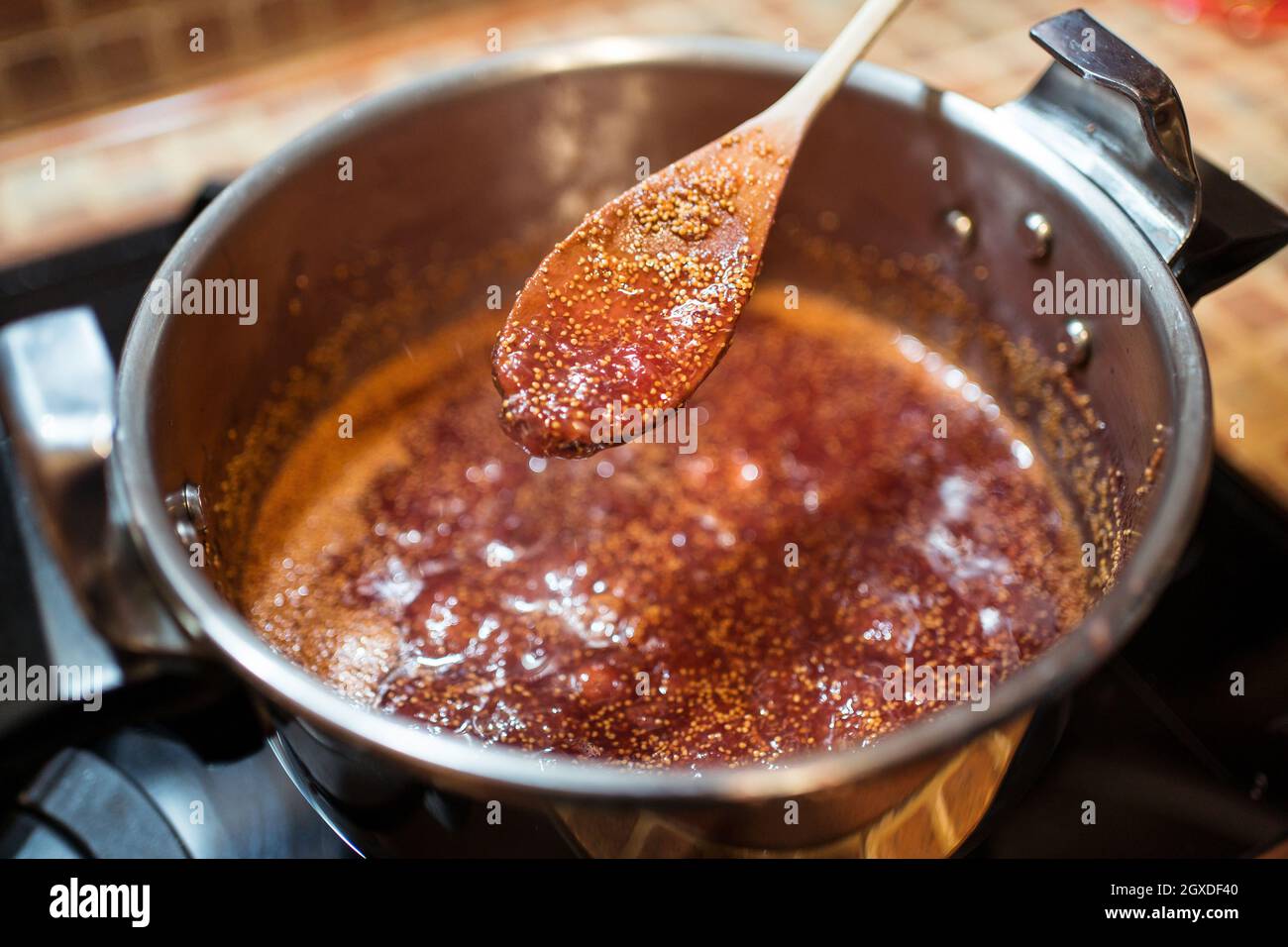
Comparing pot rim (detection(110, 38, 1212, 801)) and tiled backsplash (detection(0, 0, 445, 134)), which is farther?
tiled backsplash (detection(0, 0, 445, 134))

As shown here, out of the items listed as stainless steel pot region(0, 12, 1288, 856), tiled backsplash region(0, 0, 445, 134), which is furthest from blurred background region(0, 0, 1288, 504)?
stainless steel pot region(0, 12, 1288, 856)

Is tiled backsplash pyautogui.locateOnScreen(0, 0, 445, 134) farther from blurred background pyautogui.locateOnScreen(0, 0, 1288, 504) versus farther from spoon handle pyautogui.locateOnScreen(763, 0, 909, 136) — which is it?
spoon handle pyautogui.locateOnScreen(763, 0, 909, 136)

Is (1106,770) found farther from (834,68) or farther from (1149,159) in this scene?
(834,68)

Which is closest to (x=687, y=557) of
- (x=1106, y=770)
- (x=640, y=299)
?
(x=640, y=299)

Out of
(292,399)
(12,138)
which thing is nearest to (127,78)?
(12,138)

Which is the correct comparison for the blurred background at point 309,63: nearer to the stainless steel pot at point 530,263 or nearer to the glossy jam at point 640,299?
the stainless steel pot at point 530,263
